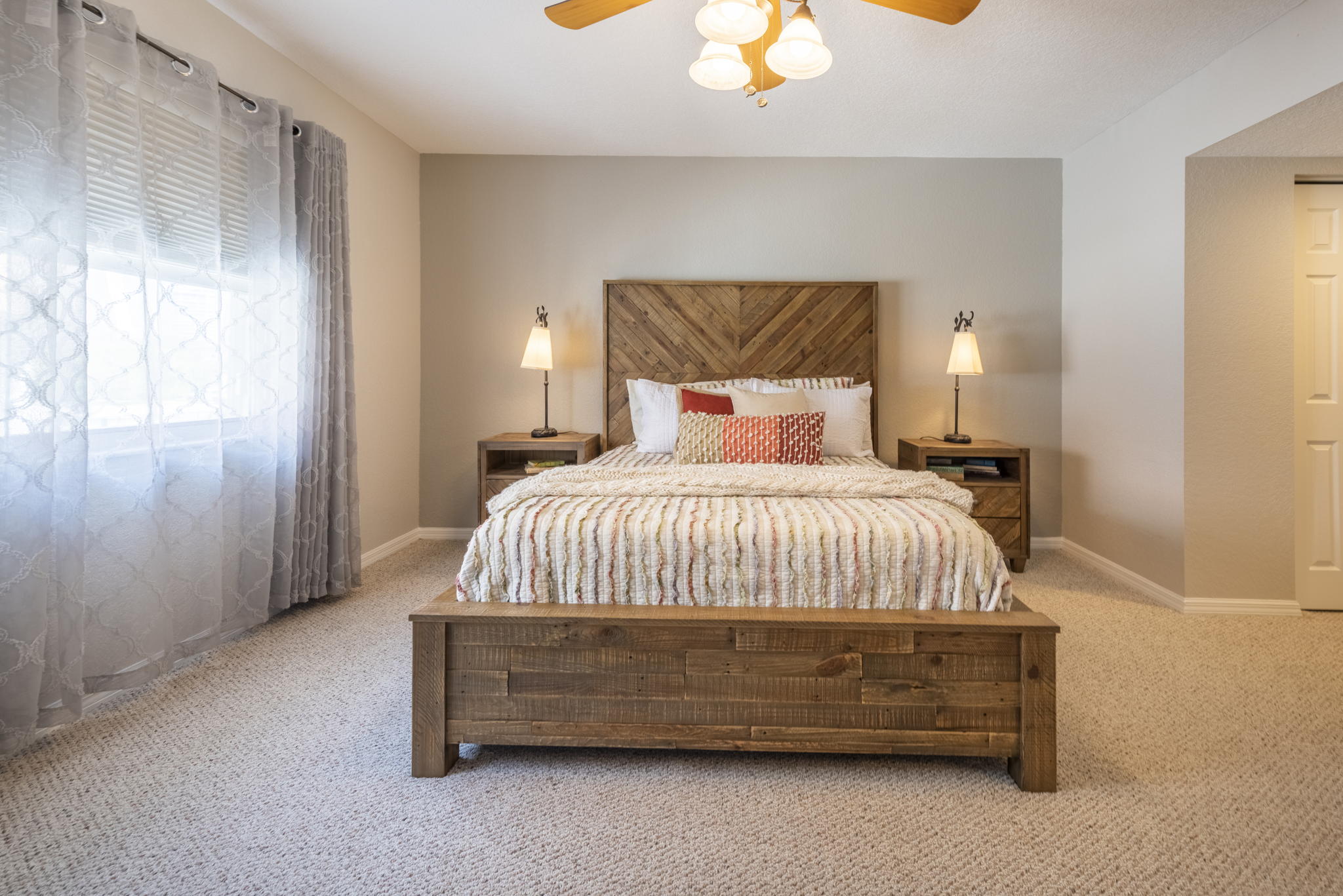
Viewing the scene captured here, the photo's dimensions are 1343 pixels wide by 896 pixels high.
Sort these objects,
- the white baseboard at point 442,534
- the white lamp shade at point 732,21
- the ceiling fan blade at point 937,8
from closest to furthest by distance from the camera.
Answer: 1. the white lamp shade at point 732,21
2. the ceiling fan blade at point 937,8
3. the white baseboard at point 442,534

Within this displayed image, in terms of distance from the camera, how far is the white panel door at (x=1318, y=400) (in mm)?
2895

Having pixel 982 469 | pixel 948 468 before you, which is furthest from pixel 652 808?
pixel 982 469

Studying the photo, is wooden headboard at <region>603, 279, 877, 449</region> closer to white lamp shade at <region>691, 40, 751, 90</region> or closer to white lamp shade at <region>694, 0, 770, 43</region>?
white lamp shade at <region>691, 40, 751, 90</region>

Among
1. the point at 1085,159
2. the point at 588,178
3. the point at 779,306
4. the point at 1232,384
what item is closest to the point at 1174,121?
the point at 1085,159

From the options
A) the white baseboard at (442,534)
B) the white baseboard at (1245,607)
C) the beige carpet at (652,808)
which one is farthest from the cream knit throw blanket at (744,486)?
the white baseboard at (442,534)

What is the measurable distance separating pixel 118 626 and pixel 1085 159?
495 cm

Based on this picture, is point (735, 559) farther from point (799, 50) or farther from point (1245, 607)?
point (1245, 607)

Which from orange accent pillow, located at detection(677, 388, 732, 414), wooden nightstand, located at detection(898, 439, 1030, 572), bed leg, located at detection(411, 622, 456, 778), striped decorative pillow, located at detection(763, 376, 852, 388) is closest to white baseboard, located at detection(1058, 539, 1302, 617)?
wooden nightstand, located at detection(898, 439, 1030, 572)

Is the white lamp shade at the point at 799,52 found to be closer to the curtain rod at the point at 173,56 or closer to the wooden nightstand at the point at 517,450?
the curtain rod at the point at 173,56

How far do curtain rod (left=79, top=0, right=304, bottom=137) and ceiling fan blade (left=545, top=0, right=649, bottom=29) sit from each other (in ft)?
4.25

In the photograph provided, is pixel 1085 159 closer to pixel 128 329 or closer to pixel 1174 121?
pixel 1174 121

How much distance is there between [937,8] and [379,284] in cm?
301

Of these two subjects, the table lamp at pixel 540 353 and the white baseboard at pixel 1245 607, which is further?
the table lamp at pixel 540 353

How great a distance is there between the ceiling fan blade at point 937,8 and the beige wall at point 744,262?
210 cm
